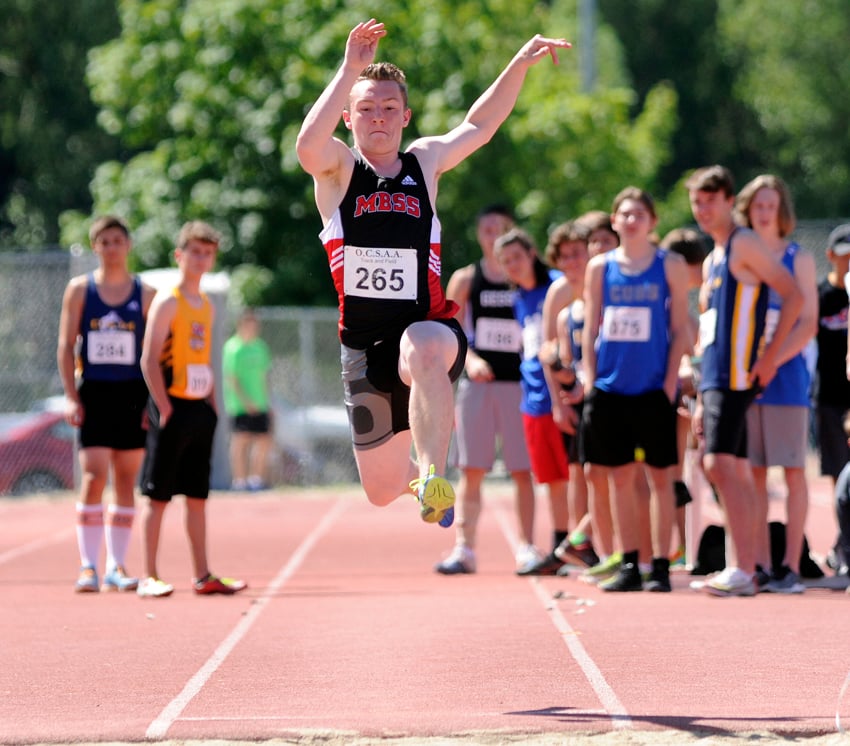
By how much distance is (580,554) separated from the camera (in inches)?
378

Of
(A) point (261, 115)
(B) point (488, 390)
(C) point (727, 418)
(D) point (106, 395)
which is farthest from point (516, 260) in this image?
(A) point (261, 115)

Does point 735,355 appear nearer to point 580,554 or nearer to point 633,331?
point 633,331

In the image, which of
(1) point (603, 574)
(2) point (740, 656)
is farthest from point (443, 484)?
(1) point (603, 574)

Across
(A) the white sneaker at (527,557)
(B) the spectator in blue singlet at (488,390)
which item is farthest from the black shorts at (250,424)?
(A) the white sneaker at (527,557)

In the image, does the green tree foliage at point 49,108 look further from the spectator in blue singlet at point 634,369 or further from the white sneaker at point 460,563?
the spectator in blue singlet at point 634,369

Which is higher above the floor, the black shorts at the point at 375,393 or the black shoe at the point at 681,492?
the black shorts at the point at 375,393

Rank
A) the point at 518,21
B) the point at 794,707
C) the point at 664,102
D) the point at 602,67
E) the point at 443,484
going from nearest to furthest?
1. the point at 794,707
2. the point at 443,484
3. the point at 518,21
4. the point at 664,102
5. the point at 602,67

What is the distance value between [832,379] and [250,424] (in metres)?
9.73

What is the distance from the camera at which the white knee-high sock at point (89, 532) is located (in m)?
9.23

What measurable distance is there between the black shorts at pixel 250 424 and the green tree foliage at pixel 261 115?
5711mm

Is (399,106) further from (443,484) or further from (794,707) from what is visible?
(794,707)

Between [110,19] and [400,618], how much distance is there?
2936cm

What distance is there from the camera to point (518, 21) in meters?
32.8

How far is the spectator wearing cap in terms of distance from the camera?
9438 mm
